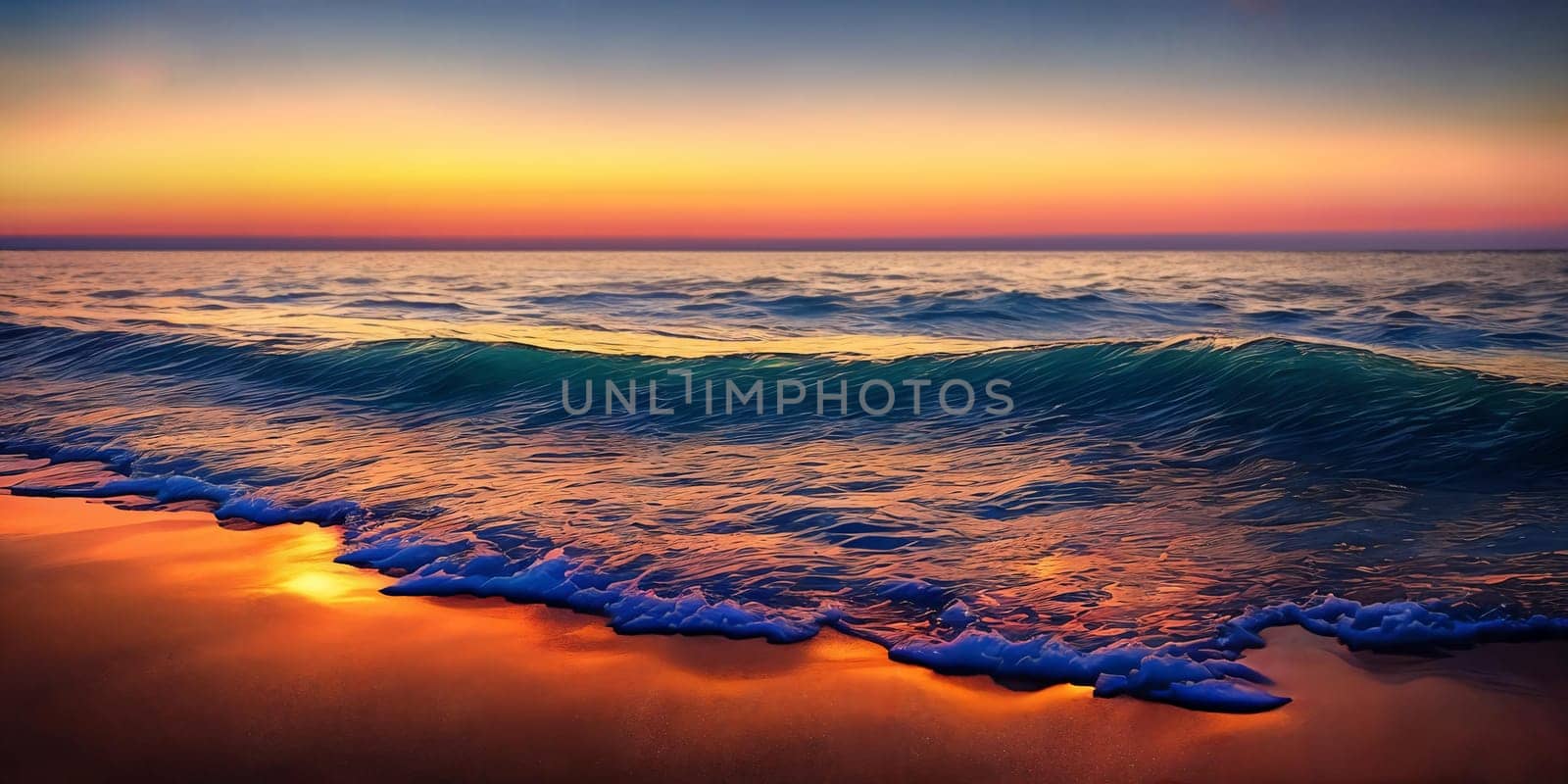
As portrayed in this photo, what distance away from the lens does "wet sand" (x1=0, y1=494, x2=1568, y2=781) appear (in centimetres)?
300

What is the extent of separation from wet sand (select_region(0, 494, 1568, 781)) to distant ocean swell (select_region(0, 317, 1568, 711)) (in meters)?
0.24

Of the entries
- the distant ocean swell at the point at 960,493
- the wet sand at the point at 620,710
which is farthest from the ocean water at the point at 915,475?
the wet sand at the point at 620,710

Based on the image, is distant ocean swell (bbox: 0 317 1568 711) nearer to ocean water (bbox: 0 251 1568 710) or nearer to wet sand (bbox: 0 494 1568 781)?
ocean water (bbox: 0 251 1568 710)

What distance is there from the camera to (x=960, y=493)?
656cm

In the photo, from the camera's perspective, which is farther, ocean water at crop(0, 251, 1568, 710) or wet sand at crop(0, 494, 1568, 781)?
ocean water at crop(0, 251, 1568, 710)

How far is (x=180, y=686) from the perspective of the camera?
141 inches

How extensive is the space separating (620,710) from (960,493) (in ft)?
12.3

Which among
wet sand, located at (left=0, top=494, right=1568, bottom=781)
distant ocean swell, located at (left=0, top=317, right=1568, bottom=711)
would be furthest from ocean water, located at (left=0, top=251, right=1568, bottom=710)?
wet sand, located at (left=0, top=494, right=1568, bottom=781)

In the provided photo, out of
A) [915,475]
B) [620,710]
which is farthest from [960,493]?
[620,710]

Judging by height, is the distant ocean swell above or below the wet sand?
above

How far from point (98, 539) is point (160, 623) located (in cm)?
195

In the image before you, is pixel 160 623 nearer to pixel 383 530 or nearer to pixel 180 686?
pixel 180 686

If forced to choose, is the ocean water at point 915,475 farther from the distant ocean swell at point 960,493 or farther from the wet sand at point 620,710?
the wet sand at point 620,710

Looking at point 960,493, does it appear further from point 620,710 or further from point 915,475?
point 620,710
